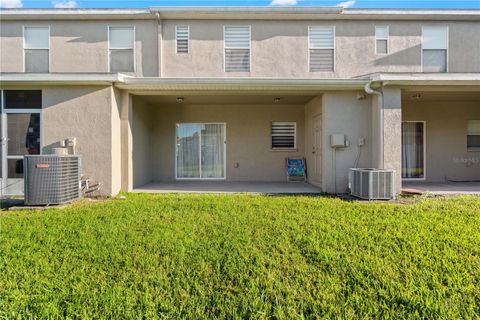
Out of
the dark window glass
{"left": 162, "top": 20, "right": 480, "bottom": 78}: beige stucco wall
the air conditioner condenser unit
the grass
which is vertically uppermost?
{"left": 162, "top": 20, "right": 480, "bottom": 78}: beige stucco wall

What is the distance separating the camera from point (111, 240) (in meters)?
3.81

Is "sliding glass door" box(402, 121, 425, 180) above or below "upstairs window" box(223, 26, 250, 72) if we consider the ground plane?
below

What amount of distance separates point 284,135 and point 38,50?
365 inches

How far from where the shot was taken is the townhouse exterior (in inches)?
274

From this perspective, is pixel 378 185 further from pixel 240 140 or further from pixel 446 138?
pixel 446 138

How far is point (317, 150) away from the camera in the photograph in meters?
8.90

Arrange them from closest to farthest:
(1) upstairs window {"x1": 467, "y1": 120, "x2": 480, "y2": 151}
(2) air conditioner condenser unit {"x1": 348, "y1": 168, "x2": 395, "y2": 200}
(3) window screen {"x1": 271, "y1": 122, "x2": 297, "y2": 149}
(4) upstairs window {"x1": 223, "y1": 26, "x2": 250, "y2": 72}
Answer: (2) air conditioner condenser unit {"x1": 348, "y1": 168, "x2": 395, "y2": 200}
(4) upstairs window {"x1": 223, "y1": 26, "x2": 250, "y2": 72}
(1) upstairs window {"x1": 467, "y1": 120, "x2": 480, "y2": 151}
(3) window screen {"x1": 271, "y1": 122, "x2": 297, "y2": 149}

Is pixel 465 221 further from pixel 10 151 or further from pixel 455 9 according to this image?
pixel 10 151

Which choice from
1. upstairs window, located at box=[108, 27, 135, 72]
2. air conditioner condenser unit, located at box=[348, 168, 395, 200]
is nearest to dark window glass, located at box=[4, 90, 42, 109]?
upstairs window, located at box=[108, 27, 135, 72]

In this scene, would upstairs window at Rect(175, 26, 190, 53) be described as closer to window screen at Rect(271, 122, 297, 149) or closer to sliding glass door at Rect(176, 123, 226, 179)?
sliding glass door at Rect(176, 123, 226, 179)

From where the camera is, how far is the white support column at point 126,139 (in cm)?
753

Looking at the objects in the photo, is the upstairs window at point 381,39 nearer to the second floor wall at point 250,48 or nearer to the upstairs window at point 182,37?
the second floor wall at point 250,48

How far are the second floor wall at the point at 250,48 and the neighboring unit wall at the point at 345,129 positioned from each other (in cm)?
199

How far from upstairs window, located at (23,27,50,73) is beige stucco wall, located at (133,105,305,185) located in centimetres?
393
